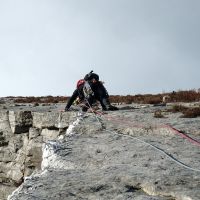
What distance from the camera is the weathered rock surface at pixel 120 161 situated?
9.29 metres

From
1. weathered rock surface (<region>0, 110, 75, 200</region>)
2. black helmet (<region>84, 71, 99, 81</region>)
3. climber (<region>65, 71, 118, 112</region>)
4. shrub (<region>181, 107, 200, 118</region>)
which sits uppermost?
black helmet (<region>84, 71, 99, 81</region>)

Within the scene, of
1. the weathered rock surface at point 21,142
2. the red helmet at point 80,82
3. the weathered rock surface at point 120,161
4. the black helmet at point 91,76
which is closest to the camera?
the weathered rock surface at point 120,161

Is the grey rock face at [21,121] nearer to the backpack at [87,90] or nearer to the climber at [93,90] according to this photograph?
the climber at [93,90]

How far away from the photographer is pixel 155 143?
44.0ft

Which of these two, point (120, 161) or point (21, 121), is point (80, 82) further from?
point (120, 161)

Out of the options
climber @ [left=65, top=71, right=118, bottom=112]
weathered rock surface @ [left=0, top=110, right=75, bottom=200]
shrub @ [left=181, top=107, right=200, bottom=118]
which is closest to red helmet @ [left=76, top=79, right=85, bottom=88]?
climber @ [left=65, top=71, right=118, bottom=112]

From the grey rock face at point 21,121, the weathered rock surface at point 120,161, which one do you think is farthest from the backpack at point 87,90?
the grey rock face at point 21,121

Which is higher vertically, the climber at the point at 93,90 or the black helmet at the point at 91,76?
the black helmet at the point at 91,76

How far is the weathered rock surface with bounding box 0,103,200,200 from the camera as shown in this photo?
30.5 ft

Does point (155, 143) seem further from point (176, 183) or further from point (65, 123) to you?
point (65, 123)

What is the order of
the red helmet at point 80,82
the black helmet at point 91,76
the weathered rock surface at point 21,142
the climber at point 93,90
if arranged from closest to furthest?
the climber at point 93,90
the black helmet at point 91,76
the red helmet at point 80,82
the weathered rock surface at point 21,142

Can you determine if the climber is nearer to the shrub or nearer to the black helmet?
the black helmet

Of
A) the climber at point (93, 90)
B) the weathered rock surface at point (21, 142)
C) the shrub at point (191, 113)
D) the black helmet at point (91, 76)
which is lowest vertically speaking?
the weathered rock surface at point (21, 142)

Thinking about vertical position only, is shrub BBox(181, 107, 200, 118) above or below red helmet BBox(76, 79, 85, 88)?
below
